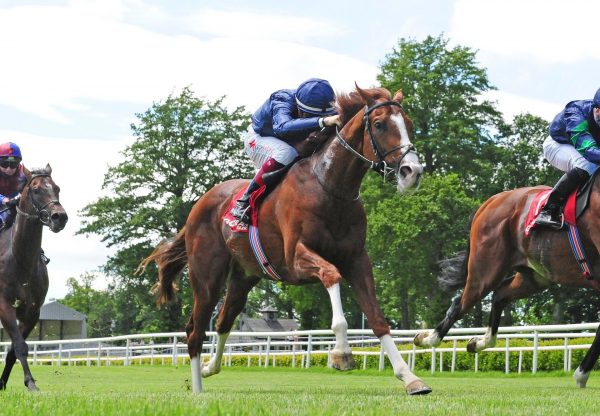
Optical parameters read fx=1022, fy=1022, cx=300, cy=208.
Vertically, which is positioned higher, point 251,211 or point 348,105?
point 348,105

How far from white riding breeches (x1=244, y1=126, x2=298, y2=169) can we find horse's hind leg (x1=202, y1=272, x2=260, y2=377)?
1.31 metres

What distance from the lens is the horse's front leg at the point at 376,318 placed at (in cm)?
803

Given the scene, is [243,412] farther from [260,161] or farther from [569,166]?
[569,166]

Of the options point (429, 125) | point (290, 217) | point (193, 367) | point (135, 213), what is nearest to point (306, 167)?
point (290, 217)

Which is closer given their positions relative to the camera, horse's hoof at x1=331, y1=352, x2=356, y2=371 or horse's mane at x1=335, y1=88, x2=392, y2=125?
horse's hoof at x1=331, y1=352, x2=356, y2=371

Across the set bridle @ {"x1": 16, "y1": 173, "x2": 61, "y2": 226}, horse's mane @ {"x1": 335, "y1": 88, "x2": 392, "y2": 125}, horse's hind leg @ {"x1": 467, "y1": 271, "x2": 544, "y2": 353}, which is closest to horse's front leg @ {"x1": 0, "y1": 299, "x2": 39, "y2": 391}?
bridle @ {"x1": 16, "y1": 173, "x2": 61, "y2": 226}

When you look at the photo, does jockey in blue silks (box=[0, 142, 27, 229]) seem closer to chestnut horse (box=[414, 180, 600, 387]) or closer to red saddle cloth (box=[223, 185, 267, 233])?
red saddle cloth (box=[223, 185, 267, 233])

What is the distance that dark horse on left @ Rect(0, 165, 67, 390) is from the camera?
37.3ft

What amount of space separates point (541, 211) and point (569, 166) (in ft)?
1.87

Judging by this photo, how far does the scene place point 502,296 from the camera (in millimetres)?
12117

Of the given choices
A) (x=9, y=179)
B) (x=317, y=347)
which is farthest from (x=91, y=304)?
(x=9, y=179)

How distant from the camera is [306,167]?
30.3ft

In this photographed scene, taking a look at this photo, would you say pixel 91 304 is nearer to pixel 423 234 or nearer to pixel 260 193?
pixel 423 234

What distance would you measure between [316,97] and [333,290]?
2355 mm
